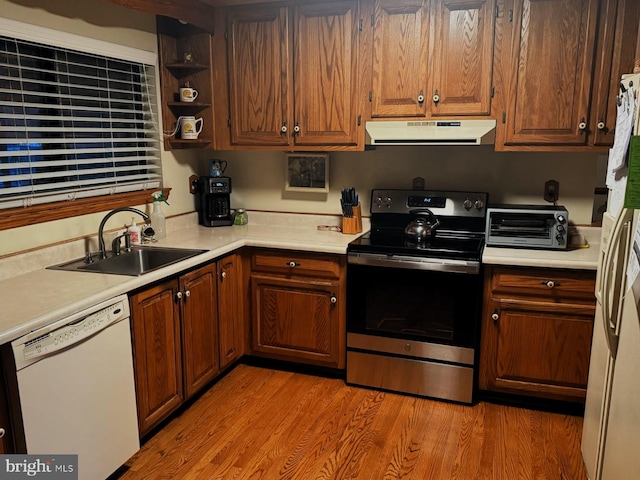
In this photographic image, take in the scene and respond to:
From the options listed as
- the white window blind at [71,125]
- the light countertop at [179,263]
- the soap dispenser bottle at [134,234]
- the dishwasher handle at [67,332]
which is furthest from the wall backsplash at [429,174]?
the dishwasher handle at [67,332]

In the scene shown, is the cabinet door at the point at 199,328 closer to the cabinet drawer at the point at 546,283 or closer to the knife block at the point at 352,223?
the knife block at the point at 352,223

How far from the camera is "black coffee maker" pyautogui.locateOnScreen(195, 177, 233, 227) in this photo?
3453 mm

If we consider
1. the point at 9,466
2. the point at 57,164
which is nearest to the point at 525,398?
the point at 9,466

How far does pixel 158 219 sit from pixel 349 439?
166cm

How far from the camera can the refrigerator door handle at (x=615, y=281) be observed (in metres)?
1.70

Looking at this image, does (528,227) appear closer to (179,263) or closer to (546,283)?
(546,283)

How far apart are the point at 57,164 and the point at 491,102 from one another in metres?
2.26

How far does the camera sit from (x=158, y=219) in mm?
3094

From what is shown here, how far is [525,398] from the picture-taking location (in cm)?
281

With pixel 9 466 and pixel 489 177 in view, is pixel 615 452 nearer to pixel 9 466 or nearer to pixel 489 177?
pixel 489 177

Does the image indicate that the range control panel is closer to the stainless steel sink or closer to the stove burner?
the stove burner

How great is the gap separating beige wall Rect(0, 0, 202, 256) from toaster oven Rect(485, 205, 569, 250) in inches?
79.7

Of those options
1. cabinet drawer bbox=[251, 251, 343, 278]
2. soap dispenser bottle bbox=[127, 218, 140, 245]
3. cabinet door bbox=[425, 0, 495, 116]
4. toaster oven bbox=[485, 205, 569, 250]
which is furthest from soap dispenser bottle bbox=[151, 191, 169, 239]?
toaster oven bbox=[485, 205, 569, 250]

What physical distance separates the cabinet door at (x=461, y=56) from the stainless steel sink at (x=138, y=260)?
158 cm
